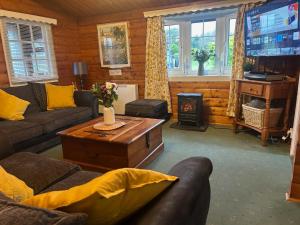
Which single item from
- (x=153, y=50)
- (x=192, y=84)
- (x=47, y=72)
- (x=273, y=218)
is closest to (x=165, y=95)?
(x=192, y=84)

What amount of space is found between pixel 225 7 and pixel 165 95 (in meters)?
1.80

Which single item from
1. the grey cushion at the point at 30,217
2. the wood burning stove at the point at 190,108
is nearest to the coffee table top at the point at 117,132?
the wood burning stove at the point at 190,108

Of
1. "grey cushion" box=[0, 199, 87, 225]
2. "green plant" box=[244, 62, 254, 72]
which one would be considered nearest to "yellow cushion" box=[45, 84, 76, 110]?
"green plant" box=[244, 62, 254, 72]

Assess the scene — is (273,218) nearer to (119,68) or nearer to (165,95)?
(165,95)

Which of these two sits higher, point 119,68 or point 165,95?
point 119,68

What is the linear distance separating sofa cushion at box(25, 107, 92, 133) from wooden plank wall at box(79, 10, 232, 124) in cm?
140

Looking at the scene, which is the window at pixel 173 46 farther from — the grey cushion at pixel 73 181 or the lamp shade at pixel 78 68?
the grey cushion at pixel 73 181

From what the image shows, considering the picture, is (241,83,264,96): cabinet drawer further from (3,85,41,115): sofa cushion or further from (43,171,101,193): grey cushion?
(3,85,41,115): sofa cushion

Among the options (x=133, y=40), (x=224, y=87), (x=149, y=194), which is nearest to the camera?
(x=149, y=194)

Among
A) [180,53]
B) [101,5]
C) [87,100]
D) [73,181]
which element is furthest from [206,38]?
[73,181]

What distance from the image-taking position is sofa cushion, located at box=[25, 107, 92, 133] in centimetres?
301

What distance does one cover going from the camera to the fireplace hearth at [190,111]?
377 cm

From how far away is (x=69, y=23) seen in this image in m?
4.73

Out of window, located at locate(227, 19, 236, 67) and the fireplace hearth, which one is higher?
window, located at locate(227, 19, 236, 67)
